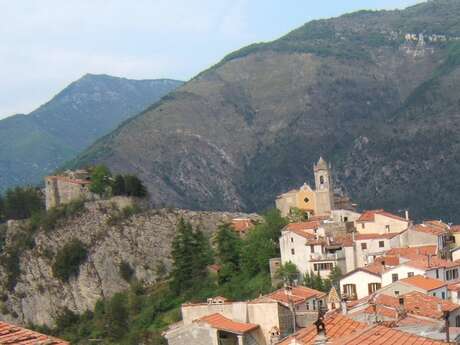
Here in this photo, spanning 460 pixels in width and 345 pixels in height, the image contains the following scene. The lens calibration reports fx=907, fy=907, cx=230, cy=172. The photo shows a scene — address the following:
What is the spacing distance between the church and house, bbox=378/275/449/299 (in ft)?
83.3

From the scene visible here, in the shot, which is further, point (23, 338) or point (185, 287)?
point (185, 287)

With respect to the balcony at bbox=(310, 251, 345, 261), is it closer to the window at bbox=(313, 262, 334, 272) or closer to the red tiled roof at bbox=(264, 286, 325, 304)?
the window at bbox=(313, 262, 334, 272)

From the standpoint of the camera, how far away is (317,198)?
6856 cm

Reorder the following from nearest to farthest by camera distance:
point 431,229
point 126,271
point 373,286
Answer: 1. point 373,286
2. point 431,229
3. point 126,271

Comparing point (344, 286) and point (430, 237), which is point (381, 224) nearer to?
point (430, 237)

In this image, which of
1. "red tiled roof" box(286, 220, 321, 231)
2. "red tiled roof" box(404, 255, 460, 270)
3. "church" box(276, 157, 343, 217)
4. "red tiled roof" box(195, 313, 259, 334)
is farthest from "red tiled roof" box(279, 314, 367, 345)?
"church" box(276, 157, 343, 217)

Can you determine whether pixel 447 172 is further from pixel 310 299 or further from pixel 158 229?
pixel 310 299

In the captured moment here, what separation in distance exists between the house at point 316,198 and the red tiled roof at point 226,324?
29.9 metres

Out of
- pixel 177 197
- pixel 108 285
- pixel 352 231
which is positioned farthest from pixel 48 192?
pixel 177 197

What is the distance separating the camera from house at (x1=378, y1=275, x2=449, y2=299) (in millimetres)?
40125

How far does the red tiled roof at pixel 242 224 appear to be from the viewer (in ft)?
229

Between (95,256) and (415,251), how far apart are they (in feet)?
123

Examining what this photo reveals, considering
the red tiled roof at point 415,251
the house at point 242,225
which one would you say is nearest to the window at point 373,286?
the red tiled roof at point 415,251

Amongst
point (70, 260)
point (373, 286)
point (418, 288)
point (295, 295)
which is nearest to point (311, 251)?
point (373, 286)
